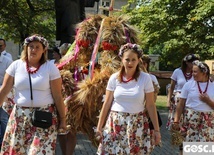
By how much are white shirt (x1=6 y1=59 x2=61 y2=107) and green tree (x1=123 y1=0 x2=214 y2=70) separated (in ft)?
57.1

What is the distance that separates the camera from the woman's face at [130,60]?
498 cm

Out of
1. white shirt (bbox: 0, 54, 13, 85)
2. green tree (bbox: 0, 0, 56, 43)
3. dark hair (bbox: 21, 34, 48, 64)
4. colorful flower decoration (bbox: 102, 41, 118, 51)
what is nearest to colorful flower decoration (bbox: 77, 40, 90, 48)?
colorful flower decoration (bbox: 102, 41, 118, 51)

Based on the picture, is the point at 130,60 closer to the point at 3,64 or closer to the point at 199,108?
the point at 199,108

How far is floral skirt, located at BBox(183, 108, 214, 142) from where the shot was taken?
20.4 ft

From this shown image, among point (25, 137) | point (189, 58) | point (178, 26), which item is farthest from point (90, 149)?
point (178, 26)

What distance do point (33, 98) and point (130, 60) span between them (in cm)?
114

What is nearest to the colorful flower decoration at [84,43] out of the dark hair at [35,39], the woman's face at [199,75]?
the dark hair at [35,39]

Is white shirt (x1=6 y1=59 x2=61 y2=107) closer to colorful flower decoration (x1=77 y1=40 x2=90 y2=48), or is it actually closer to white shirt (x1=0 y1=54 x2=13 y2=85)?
colorful flower decoration (x1=77 y1=40 x2=90 y2=48)

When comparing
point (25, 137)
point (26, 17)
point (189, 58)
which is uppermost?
point (26, 17)

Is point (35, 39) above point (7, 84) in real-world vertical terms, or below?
above

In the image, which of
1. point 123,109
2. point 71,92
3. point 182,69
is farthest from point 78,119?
point 182,69

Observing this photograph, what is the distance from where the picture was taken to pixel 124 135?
16.1 ft

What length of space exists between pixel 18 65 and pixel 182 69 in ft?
13.3

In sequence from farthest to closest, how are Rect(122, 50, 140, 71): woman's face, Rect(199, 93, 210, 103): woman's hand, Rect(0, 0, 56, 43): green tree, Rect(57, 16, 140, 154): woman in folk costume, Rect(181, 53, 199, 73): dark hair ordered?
1. Rect(0, 0, 56, 43): green tree
2. Rect(181, 53, 199, 73): dark hair
3. Rect(199, 93, 210, 103): woman's hand
4. Rect(57, 16, 140, 154): woman in folk costume
5. Rect(122, 50, 140, 71): woman's face
